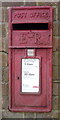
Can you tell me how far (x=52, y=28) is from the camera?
2115 mm

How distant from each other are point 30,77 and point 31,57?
190 mm

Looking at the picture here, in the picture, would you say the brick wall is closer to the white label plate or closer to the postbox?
the postbox

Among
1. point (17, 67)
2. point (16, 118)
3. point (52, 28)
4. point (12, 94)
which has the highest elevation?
point (52, 28)

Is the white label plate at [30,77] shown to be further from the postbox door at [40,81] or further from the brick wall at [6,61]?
the brick wall at [6,61]

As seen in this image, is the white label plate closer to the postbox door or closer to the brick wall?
the postbox door

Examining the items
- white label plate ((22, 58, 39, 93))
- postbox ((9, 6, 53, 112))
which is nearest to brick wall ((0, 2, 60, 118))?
postbox ((9, 6, 53, 112))

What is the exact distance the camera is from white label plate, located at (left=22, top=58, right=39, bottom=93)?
2.11m

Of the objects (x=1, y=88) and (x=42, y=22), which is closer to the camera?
(x=42, y=22)

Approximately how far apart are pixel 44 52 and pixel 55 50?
12 cm

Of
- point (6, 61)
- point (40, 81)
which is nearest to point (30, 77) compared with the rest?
point (40, 81)

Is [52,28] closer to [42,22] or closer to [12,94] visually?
[42,22]

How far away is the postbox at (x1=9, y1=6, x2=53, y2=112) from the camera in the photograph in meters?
2.09

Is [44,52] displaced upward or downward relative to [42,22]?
downward

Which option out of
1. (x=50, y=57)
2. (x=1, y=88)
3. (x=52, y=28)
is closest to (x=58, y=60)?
(x=50, y=57)
